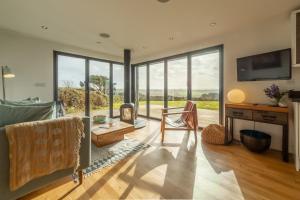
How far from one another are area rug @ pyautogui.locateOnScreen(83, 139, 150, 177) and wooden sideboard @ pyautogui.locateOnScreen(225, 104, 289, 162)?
1649mm

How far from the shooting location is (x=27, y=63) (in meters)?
3.30

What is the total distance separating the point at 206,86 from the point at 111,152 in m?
2.67

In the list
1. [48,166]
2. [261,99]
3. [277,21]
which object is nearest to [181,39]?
[277,21]

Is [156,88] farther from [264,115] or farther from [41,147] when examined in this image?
[41,147]

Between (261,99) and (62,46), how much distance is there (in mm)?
4786

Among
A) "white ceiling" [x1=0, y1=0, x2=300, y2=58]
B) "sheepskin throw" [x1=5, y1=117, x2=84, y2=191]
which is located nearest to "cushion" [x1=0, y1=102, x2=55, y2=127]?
"sheepskin throw" [x1=5, y1=117, x2=84, y2=191]

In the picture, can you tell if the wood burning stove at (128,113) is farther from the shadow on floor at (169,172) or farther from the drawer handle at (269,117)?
the drawer handle at (269,117)

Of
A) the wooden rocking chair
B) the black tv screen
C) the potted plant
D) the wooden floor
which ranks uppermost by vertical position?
the black tv screen

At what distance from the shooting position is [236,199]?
4.30ft

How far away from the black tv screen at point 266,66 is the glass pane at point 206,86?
24.6 inches

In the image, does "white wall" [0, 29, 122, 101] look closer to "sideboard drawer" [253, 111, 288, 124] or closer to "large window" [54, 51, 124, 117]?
"large window" [54, 51, 124, 117]

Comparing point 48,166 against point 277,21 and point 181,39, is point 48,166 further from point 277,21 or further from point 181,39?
point 277,21

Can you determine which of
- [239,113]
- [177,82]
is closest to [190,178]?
[239,113]

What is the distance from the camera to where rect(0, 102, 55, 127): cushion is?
3.95 ft
